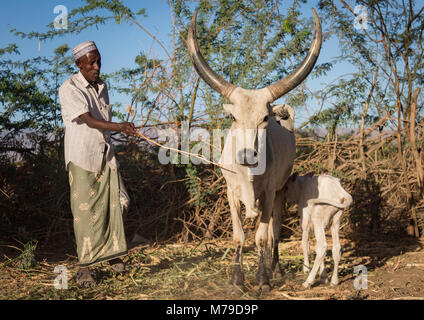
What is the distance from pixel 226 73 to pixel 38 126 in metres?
3.07

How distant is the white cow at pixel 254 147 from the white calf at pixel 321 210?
0.34 m

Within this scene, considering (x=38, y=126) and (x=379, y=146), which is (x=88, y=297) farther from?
(x=379, y=146)

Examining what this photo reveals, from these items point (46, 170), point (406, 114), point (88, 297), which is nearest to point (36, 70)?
point (46, 170)

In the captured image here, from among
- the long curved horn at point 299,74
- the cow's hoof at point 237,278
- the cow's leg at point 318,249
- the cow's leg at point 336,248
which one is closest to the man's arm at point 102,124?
the long curved horn at point 299,74

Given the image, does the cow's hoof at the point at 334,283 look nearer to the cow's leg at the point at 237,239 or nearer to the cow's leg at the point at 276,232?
the cow's leg at the point at 276,232

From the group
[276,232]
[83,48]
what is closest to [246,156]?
[276,232]

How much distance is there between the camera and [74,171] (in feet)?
14.3

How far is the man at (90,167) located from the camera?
14.1 feet

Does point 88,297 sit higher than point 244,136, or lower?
lower

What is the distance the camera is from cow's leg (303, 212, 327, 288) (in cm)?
428

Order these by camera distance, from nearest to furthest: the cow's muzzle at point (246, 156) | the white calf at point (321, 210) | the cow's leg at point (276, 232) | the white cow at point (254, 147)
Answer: the cow's muzzle at point (246, 156) < the white cow at point (254, 147) < the white calf at point (321, 210) < the cow's leg at point (276, 232)

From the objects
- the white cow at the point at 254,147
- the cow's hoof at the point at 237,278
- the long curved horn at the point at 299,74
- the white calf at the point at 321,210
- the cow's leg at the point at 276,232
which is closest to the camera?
the white cow at the point at 254,147

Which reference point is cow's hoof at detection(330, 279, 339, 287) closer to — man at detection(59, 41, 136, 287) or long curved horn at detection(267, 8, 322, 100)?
long curved horn at detection(267, 8, 322, 100)

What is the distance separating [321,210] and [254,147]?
49.3 inches
